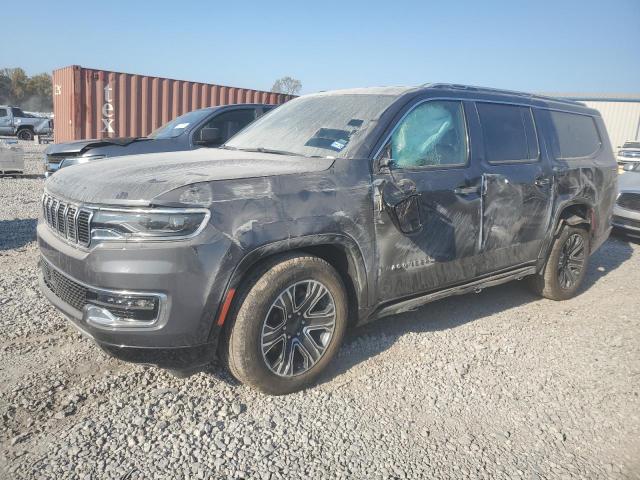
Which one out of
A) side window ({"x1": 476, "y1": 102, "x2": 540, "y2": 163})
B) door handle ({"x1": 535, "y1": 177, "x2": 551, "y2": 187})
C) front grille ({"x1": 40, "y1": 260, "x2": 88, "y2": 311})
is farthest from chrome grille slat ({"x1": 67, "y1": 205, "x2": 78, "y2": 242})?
door handle ({"x1": 535, "y1": 177, "x2": 551, "y2": 187})

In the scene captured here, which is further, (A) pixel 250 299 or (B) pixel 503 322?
(B) pixel 503 322

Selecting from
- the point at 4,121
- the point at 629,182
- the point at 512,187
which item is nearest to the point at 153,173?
the point at 512,187

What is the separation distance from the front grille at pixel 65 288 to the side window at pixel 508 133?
3.02 meters

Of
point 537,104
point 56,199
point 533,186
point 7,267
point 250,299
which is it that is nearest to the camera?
point 250,299

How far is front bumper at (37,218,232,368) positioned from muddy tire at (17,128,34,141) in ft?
90.9

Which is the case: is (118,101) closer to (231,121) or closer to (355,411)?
(231,121)

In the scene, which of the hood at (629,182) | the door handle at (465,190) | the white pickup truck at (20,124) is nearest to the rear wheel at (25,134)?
the white pickup truck at (20,124)

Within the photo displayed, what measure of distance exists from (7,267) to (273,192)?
11.7ft

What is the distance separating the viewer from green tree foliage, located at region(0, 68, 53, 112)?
1863 inches

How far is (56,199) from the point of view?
114 inches

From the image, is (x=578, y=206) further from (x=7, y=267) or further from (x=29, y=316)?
(x=7, y=267)

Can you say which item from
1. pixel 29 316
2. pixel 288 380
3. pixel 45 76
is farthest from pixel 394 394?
pixel 45 76

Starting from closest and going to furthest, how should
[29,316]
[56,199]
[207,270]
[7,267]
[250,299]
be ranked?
[207,270]
[250,299]
[56,199]
[29,316]
[7,267]

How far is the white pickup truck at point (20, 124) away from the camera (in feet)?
82.5
